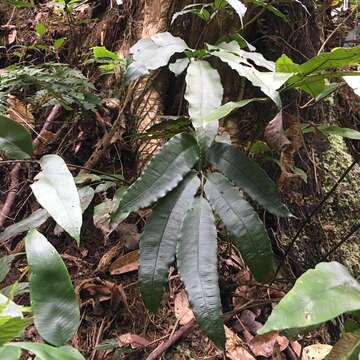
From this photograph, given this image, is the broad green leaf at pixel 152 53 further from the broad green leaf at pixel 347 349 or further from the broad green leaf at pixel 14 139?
the broad green leaf at pixel 347 349

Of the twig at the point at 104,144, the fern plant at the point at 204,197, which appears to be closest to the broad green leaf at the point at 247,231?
the fern plant at the point at 204,197

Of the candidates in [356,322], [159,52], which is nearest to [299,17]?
[159,52]

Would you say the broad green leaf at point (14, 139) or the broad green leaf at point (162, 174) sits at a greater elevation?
the broad green leaf at point (162, 174)

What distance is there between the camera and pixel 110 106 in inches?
60.7

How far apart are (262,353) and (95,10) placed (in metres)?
1.58

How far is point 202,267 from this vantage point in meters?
0.71

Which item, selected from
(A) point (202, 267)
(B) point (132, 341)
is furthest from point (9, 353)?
(B) point (132, 341)

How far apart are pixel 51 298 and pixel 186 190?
0.29 m

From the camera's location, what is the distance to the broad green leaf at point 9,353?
0.53 m

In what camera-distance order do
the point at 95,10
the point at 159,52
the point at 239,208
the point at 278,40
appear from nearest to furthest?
the point at 239,208, the point at 159,52, the point at 278,40, the point at 95,10

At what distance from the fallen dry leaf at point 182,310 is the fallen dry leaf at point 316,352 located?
0.91 feet

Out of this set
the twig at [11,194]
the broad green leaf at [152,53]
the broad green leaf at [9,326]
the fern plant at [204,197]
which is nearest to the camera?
the broad green leaf at [9,326]

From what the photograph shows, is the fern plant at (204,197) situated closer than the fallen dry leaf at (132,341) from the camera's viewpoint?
Yes

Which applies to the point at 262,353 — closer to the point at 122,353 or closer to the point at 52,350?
the point at 122,353
